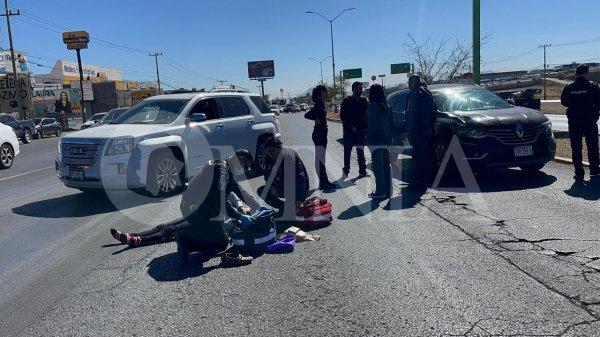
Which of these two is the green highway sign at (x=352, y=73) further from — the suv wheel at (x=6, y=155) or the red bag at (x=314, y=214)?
the red bag at (x=314, y=214)

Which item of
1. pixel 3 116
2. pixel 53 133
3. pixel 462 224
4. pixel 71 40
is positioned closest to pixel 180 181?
pixel 462 224

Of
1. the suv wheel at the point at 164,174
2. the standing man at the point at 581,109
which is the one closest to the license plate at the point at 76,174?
the suv wheel at the point at 164,174

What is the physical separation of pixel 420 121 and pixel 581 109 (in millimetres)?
2658

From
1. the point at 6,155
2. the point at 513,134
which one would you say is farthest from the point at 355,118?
the point at 6,155

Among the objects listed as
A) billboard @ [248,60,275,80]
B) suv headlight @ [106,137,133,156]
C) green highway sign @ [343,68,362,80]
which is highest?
billboard @ [248,60,275,80]

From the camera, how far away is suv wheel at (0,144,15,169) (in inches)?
615

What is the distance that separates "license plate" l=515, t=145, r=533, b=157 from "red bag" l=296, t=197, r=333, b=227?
158 inches

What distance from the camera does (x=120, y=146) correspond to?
8.61 m

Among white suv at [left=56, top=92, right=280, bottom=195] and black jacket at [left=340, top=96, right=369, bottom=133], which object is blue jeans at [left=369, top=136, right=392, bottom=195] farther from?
white suv at [left=56, top=92, right=280, bottom=195]

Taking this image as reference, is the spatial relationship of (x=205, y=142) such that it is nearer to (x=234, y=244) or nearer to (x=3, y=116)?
(x=234, y=244)

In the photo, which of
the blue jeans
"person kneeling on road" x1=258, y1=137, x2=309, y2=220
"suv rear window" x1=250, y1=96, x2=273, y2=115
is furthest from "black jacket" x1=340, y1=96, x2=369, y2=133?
"person kneeling on road" x1=258, y1=137, x2=309, y2=220

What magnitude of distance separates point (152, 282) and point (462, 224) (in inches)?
150

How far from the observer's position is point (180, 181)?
31.4 ft

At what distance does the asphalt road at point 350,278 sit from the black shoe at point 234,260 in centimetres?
11
